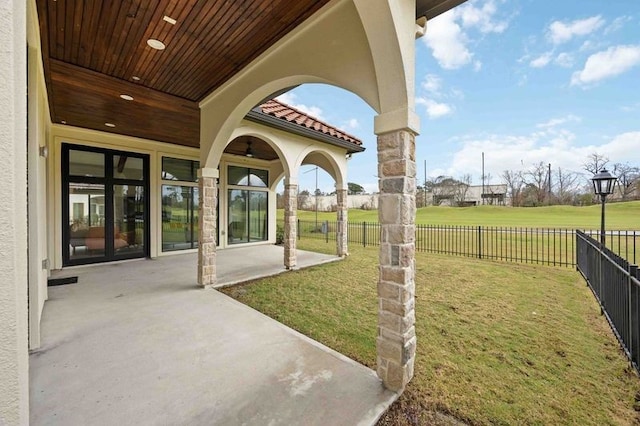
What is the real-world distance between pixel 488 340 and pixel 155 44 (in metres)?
5.54

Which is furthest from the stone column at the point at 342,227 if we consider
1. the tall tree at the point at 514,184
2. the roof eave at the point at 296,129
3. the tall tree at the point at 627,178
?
the tall tree at the point at 514,184

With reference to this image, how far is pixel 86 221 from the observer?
6.93m

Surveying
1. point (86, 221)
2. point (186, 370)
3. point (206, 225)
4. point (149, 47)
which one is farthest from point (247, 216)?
point (186, 370)

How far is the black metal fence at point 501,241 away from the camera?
817cm

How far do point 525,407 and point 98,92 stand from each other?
23.3ft

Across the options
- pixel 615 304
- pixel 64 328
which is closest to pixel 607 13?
pixel 615 304

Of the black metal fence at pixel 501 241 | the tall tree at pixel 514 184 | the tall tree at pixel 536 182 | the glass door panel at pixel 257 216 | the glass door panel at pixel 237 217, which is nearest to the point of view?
the black metal fence at pixel 501 241

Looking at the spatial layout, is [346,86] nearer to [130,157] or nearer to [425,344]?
[425,344]

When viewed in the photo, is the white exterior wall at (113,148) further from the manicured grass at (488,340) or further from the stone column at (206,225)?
the manicured grass at (488,340)

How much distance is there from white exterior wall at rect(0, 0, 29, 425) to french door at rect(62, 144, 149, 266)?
26.1ft

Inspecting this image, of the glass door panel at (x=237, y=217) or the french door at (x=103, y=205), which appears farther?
the glass door panel at (x=237, y=217)

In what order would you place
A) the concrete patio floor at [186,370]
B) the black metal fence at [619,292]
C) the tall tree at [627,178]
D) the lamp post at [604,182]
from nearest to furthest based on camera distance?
the concrete patio floor at [186,370] → the black metal fence at [619,292] → the lamp post at [604,182] → the tall tree at [627,178]

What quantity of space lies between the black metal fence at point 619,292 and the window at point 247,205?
9575mm

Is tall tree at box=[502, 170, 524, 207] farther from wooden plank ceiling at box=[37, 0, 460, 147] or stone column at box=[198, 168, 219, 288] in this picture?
wooden plank ceiling at box=[37, 0, 460, 147]
